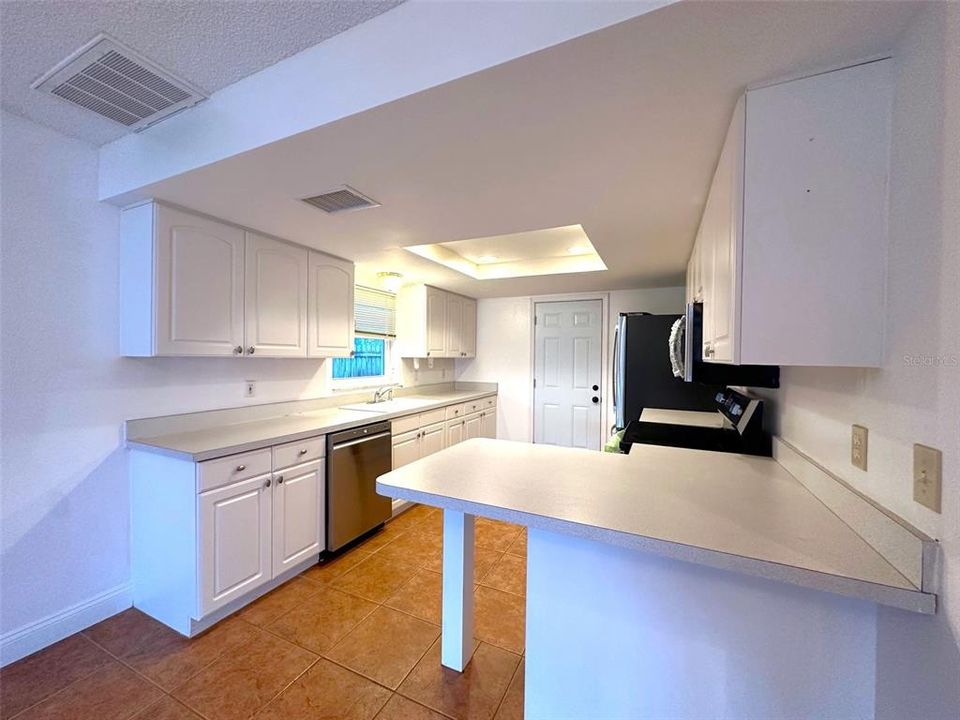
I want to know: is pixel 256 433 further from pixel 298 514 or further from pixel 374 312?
pixel 374 312

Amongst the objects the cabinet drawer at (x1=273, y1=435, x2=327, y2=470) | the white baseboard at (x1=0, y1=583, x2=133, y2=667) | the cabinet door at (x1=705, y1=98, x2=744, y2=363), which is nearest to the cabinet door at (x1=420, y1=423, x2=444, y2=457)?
the cabinet drawer at (x1=273, y1=435, x2=327, y2=470)

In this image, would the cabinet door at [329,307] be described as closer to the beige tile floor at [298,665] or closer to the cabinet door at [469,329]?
the beige tile floor at [298,665]

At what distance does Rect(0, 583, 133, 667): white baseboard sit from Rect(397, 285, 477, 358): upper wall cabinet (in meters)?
2.65

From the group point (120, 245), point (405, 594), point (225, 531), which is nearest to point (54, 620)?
point (225, 531)

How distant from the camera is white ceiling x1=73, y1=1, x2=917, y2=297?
2.79 feet

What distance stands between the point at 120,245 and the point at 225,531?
1.57 m

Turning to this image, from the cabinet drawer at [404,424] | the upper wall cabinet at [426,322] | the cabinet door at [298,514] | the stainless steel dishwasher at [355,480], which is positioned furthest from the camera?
the upper wall cabinet at [426,322]

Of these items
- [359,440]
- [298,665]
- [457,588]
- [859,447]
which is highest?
[859,447]

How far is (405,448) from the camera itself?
314 cm

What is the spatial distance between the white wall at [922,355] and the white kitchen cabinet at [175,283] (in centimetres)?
269

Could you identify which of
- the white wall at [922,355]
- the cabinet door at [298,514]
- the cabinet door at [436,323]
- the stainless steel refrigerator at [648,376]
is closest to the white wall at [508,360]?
the cabinet door at [436,323]

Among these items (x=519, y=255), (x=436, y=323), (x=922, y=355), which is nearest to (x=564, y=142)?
(x=922, y=355)

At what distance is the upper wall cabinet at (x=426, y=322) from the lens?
391 cm

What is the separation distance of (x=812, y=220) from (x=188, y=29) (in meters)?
1.86
